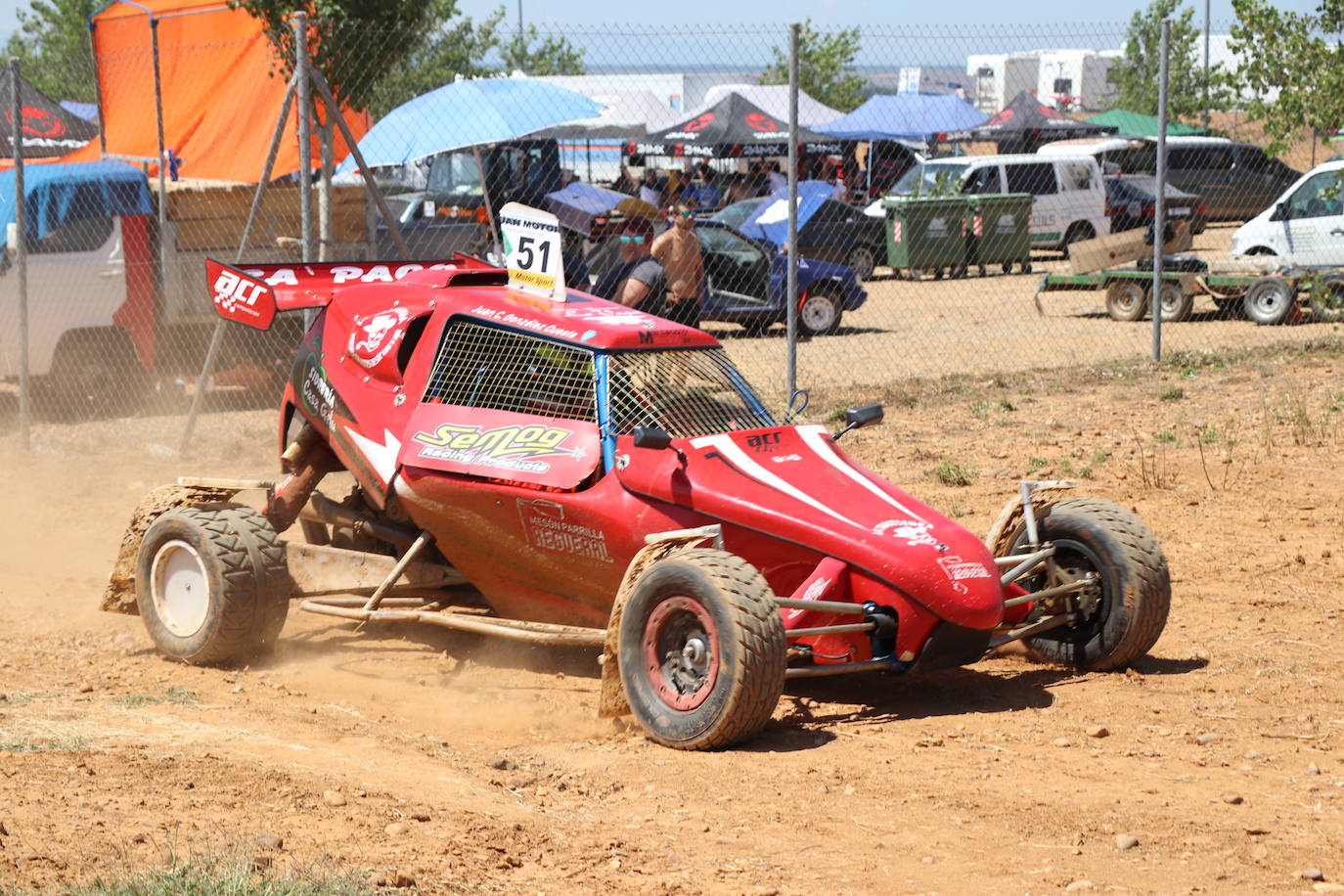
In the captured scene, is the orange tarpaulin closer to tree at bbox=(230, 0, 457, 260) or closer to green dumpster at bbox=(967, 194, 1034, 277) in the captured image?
tree at bbox=(230, 0, 457, 260)

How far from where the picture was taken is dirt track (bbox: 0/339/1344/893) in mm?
4461

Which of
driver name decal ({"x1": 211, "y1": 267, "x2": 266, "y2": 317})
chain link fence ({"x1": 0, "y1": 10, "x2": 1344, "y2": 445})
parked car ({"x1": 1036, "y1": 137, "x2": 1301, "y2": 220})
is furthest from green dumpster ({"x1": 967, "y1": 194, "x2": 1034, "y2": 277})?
driver name decal ({"x1": 211, "y1": 267, "x2": 266, "y2": 317})

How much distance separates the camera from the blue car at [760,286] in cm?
1805

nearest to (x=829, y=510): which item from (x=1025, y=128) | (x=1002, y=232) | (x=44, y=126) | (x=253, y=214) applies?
(x=253, y=214)

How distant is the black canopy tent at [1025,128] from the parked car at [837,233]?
653 inches

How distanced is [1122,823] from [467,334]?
3.65 meters

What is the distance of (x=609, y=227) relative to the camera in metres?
19.9

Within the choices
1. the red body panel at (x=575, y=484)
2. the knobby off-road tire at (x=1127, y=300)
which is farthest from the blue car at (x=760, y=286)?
the red body panel at (x=575, y=484)

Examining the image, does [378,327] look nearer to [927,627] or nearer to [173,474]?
[927,627]

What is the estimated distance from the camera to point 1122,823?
191 inches

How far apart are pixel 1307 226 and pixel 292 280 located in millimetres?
15798

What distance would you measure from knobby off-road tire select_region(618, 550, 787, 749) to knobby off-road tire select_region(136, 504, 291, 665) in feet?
6.49

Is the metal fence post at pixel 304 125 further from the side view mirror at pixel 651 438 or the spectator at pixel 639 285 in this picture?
the side view mirror at pixel 651 438

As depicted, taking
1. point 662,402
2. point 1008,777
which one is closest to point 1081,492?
point 662,402
